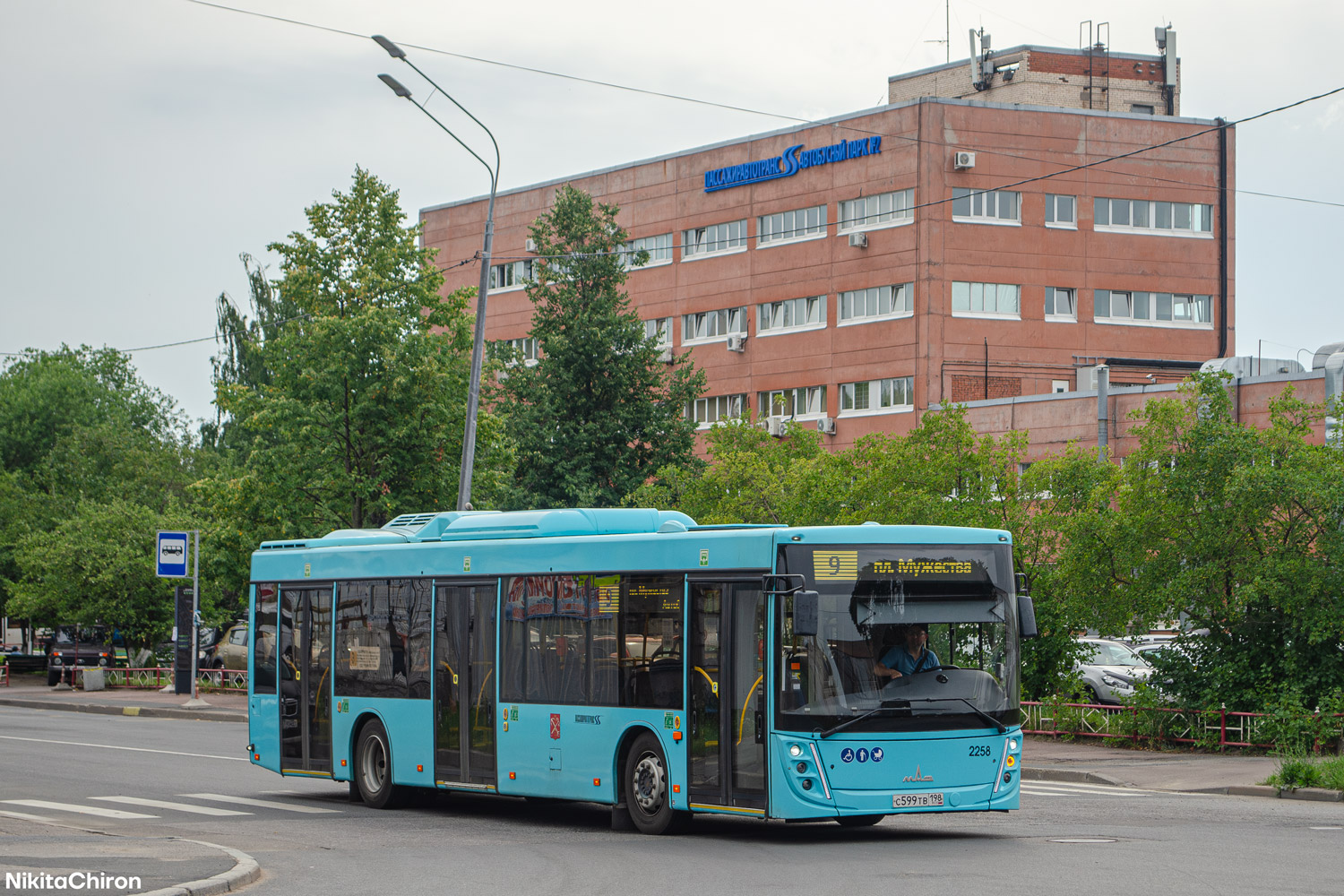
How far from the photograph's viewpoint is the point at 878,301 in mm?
65125

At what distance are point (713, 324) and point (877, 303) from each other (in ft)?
29.1

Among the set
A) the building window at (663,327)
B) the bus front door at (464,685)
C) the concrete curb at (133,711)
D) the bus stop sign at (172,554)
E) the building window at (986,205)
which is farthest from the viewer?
the building window at (663,327)

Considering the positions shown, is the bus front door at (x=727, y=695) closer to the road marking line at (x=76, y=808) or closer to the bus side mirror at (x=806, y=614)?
the bus side mirror at (x=806, y=614)

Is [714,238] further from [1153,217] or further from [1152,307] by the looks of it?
[1152,307]

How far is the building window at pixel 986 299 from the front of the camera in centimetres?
6400

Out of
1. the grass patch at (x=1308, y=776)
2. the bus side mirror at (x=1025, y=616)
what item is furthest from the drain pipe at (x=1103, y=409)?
the bus side mirror at (x=1025, y=616)

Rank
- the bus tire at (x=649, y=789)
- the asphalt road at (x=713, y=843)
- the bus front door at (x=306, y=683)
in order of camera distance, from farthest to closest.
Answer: the bus front door at (x=306, y=683), the bus tire at (x=649, y=789), the asphalt road at (x=713, y=843)

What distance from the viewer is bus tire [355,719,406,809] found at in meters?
17.6

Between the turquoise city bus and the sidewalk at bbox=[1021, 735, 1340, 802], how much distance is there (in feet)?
19.9

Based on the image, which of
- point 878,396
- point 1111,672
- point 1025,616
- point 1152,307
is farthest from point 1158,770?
point 1152,307

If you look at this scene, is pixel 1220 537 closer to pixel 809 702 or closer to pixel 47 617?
pixel 809 702

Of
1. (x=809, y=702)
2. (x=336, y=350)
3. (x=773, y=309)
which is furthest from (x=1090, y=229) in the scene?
(x=809, y=702)

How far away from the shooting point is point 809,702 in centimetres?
1323

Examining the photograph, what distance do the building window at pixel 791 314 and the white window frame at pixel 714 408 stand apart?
3027mm
